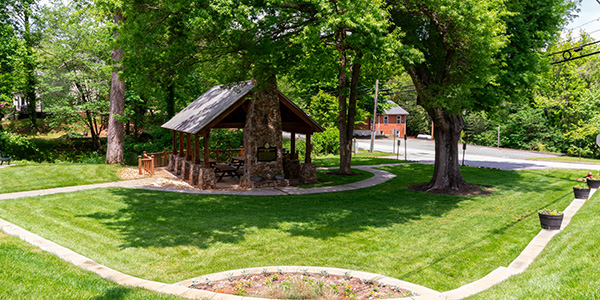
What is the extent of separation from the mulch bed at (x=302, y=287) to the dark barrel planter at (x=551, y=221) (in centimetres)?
667

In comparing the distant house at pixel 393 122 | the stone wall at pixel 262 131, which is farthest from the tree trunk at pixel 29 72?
the distant house at pixel 393 122

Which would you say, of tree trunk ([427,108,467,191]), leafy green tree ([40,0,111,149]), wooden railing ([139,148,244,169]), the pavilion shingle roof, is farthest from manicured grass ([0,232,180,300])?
leafy green tree ([40,0,111,149])

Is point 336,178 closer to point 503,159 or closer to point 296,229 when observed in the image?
point 296,229

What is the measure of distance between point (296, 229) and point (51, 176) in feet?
45.6

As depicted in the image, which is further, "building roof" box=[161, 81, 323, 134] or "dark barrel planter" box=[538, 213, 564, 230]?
"building roof" box=[161, 81, 323, 134]

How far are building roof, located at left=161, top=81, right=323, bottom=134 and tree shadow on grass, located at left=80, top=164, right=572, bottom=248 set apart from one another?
3.69m

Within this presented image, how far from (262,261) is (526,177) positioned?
19.7m

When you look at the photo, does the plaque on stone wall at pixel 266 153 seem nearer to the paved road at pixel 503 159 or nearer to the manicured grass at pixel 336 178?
the manicured grass at pixel 336 178

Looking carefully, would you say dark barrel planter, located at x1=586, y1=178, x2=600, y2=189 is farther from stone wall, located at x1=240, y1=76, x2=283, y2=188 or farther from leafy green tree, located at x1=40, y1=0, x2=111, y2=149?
leafy green tree, located at x1=40, y1=0, x2=111, y2=149

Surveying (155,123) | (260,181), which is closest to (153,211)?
(260,181)

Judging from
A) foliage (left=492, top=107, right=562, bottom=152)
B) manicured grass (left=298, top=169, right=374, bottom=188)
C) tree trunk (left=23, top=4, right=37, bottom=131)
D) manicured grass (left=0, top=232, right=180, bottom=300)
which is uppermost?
tree trunk (left=23, top=4, right=37, bottom=131)

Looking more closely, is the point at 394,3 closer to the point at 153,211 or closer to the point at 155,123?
the point at 153,211

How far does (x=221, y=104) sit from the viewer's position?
63.7 feet

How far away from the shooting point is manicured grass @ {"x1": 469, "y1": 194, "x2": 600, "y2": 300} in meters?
5.69
